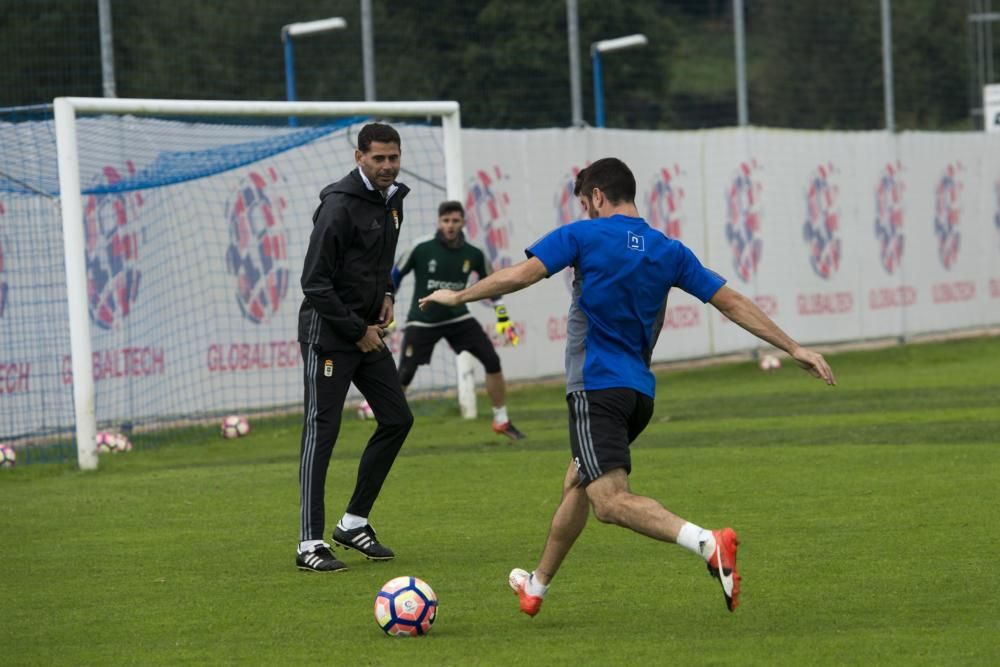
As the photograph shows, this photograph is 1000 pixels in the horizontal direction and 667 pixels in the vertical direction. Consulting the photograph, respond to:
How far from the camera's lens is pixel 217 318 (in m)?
17.6

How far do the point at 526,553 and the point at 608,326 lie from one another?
2.18 metres

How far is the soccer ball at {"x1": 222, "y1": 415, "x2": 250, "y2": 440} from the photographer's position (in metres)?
16.4

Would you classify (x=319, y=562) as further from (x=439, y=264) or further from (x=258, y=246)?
(x=258, y=246)

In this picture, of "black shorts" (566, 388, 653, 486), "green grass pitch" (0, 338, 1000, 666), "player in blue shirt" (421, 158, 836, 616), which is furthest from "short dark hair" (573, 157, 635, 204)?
"green grass pitch" (0, 338, 1000, 666)

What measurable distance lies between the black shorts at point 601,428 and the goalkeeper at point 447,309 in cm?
794

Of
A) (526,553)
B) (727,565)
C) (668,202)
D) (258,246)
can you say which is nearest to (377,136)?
(526,553)

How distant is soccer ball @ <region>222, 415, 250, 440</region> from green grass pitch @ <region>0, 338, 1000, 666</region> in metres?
0.48

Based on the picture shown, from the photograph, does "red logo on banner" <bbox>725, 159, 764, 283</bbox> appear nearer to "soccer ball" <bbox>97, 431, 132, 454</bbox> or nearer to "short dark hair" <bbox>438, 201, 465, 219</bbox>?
"short dark hair" <bbox>438, 201, 465, 219</bbox>

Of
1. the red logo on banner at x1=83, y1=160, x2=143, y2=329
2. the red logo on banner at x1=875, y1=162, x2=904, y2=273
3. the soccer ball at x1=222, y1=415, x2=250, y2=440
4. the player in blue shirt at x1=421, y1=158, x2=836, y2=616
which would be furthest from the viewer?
the red logo on banner at x1=875, y1=162, x2=904, y2=273

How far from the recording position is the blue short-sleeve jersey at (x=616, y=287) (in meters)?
7.05

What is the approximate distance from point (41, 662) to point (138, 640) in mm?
474

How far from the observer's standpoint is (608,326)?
7.14 meters

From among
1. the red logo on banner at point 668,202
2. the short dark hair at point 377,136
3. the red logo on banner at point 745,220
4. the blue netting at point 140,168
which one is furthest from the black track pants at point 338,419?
the red logo on banner at point 745,220

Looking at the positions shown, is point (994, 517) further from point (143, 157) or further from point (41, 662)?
point (143, 157)
